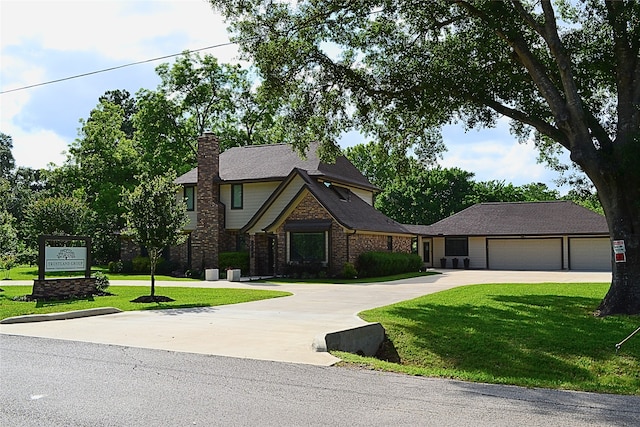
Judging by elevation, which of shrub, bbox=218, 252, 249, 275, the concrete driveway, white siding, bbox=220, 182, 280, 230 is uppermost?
white siding, bbox=220, 182, 280, 230

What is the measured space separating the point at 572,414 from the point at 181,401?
4160 mm

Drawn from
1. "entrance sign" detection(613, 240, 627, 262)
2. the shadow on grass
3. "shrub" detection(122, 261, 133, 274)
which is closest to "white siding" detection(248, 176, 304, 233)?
"shrub" detection(122, 261, 133, 274)

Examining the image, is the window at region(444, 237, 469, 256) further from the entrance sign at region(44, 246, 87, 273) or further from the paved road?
the paved road

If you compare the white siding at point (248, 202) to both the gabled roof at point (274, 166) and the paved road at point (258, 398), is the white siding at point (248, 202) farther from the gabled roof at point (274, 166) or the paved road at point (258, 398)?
the paved road at point (258, 398)

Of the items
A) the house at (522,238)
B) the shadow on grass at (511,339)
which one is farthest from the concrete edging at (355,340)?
the house at (522,238)

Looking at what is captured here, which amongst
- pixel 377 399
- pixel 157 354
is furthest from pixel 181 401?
pixel 157 354

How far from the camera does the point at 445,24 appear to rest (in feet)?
58.1

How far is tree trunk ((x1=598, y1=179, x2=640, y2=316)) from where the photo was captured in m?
13.9

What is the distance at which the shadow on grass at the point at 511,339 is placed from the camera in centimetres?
1050

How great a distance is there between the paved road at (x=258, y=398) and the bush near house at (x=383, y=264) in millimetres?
20781

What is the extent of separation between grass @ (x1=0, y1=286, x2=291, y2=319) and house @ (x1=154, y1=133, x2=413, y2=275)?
787 centimetres

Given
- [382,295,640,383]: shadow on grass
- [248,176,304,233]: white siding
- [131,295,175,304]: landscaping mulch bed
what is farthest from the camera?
[248,176,304,233]: white siding

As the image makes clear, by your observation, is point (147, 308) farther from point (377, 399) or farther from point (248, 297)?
point (377, 399)

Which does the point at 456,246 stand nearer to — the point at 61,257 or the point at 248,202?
the point at 248,202
